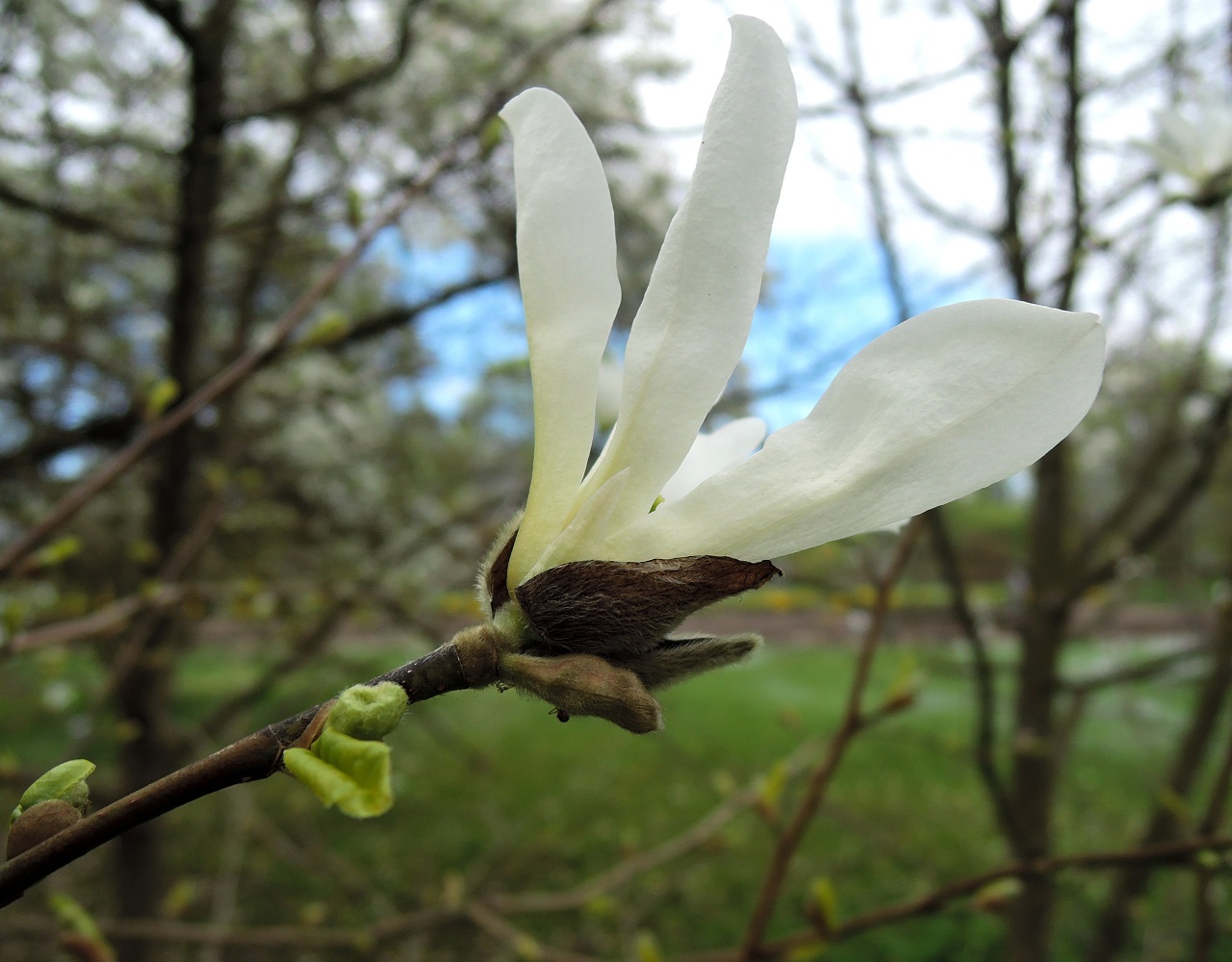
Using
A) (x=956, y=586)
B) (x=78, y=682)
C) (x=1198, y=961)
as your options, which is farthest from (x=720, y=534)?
(x=78, y=682)

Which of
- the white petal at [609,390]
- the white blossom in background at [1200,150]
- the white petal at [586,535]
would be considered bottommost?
the white petal at [586,535]

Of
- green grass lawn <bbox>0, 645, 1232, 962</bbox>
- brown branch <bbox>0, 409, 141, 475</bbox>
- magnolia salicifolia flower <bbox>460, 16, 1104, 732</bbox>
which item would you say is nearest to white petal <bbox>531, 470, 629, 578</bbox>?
magnolia salicifolia flower <bbox>460, 16, 1104, 732</bbox>

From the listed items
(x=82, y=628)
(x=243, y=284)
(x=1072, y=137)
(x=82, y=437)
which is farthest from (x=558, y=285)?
(x=243, y=284)

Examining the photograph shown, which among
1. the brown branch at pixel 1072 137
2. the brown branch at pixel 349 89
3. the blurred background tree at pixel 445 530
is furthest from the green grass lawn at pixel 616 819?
the brown branch at pixel 349 89

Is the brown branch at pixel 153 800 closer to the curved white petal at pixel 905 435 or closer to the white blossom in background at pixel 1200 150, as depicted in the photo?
the curved white petal at pixel 905 435

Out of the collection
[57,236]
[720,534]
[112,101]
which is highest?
[112,101]

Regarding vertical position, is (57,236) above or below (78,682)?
above

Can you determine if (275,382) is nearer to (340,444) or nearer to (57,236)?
(340,444)
